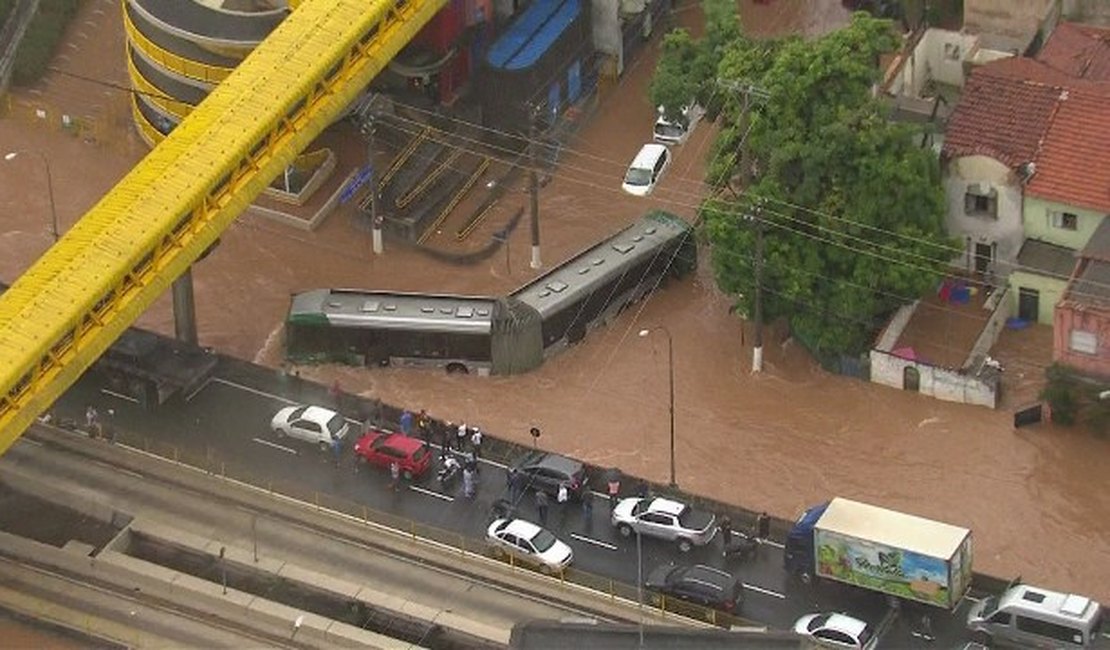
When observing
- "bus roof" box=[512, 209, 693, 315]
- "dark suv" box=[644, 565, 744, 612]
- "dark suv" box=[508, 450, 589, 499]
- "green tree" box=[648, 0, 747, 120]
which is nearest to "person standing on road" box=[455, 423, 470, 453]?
"dark suv" box=[508, 450, 589, 499]

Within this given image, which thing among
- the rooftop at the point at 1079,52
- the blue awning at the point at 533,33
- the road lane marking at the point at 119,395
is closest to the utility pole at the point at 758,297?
the rooftop at the point at 1079,52

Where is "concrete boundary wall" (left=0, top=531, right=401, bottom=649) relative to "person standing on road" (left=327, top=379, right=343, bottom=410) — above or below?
below

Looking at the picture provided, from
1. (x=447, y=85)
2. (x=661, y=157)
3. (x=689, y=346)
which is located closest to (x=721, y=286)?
(x=689, y=346)

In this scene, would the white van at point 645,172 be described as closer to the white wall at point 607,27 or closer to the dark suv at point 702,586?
the white wall at point 607,27

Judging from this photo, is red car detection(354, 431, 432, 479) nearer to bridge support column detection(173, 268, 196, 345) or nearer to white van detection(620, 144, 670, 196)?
bridge support column detection(173, 268, 196, 345)

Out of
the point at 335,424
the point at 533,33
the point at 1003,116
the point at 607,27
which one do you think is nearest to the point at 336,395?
the point at 335,424

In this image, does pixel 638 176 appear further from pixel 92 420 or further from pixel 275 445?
pixel 92 420
